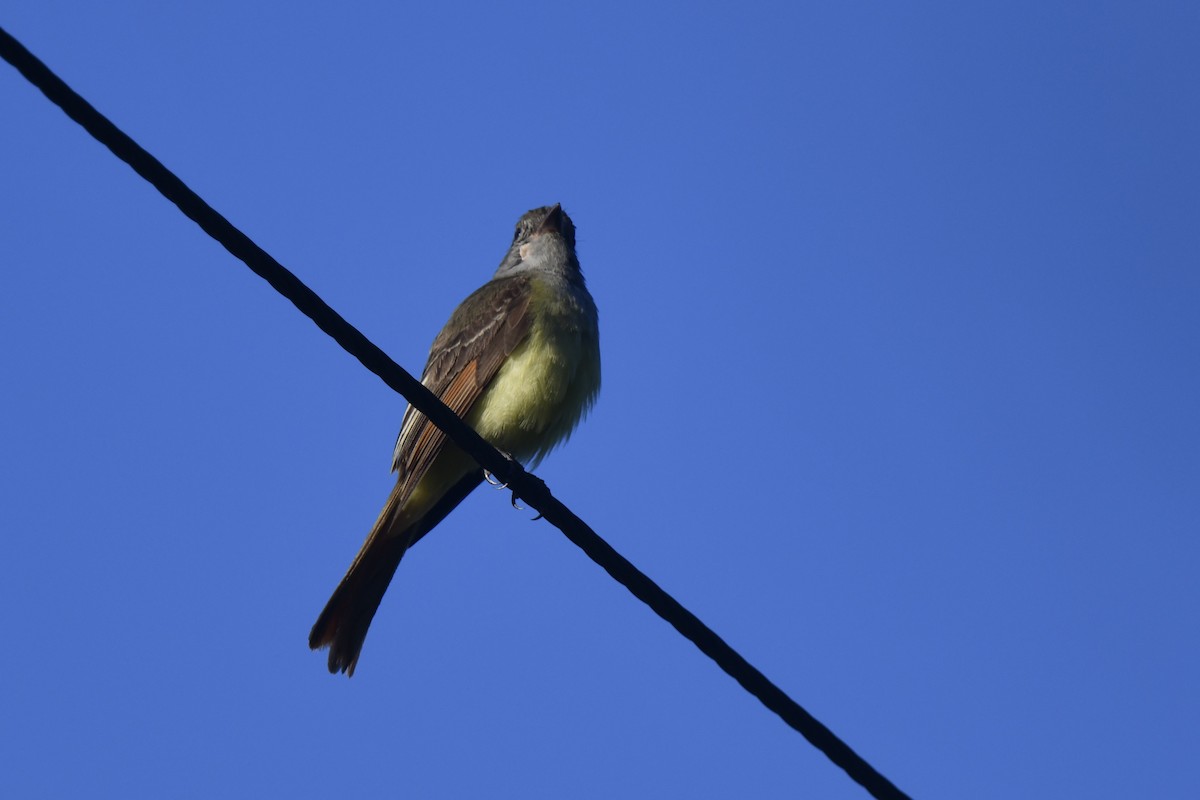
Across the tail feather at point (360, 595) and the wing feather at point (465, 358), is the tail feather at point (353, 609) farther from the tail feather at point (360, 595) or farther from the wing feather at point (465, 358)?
the wing feather at point (465, 358)

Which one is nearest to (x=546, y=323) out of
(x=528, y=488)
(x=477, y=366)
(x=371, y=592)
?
(x=477, y=366)

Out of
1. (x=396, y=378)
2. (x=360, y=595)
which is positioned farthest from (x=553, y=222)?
(x=396, y=378)

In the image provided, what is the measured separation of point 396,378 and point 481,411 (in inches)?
117

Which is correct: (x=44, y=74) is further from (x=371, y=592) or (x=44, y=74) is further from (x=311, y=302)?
(x=371, y=592)

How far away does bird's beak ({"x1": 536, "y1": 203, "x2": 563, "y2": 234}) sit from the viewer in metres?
8.70

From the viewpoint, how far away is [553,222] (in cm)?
874

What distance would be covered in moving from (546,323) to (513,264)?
2272 millimetres

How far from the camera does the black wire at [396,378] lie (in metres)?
2.76

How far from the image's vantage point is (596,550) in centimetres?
380

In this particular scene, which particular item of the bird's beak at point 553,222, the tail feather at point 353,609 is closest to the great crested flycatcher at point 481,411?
the tail feather at point 353,609

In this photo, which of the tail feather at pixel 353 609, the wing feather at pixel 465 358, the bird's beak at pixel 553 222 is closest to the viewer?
the tail feather at pixel 353 609

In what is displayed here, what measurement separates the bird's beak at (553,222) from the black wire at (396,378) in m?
4.75

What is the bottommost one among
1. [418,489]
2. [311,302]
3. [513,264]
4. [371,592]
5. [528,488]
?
[311,302]

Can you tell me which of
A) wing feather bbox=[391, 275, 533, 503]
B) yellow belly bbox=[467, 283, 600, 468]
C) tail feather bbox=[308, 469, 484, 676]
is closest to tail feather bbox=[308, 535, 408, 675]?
tail feather bbox=[308, 469, 484, 676]
